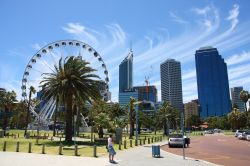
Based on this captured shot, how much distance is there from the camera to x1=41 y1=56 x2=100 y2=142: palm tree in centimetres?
3900

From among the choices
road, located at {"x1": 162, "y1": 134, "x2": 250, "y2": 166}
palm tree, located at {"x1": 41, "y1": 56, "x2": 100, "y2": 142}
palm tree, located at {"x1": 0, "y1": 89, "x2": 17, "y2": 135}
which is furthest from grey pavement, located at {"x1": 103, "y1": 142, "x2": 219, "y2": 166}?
palm tree, located at {"x1": 0, "y1": 89, "x2": 17, "y2": 135}

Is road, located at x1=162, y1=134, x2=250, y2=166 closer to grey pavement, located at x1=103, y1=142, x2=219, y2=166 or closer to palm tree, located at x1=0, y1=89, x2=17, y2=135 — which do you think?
grey pavement, located at x1=103, y1=142, x2=219, y2=166

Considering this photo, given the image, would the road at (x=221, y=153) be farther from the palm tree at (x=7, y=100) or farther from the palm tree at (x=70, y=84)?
the palm tree at (x=7, y=100)

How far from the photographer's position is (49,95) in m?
39.8

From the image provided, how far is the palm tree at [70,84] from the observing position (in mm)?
39000

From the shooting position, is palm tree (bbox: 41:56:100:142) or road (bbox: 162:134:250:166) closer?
road (bbox: 162:134:250:166)

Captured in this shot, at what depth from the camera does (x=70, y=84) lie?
128 feet

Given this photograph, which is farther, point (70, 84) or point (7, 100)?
point (7, 100)

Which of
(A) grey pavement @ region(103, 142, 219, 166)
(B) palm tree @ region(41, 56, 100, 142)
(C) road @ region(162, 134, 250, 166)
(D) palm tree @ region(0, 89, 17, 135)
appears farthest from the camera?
(D) palm tree @ region(0, 89, 17, 135)

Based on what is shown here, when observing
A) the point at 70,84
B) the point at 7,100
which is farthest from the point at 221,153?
the point at 7,100

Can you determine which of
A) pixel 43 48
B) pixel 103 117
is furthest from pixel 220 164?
pixel 43 48

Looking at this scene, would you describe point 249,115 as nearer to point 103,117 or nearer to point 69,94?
point 103,117

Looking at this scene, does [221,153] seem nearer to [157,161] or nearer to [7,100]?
[157,161]

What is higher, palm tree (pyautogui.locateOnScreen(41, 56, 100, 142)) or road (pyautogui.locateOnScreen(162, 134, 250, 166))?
palm tree (pyautogui.locateOnScreen(41, 56, 100, 142))
